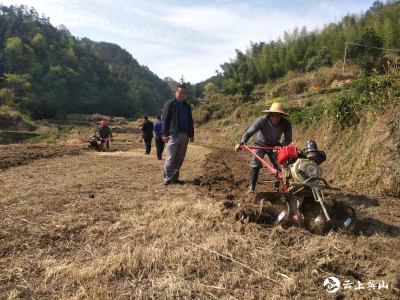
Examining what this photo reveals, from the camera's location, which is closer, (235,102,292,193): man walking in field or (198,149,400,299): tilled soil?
(198,149,400,299): tilled soil

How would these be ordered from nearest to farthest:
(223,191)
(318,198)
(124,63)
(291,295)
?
(291,295)
(318,198)
(223,191)
(124,63)

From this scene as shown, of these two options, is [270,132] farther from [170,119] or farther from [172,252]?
[172,252]

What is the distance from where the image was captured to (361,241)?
2.31 m

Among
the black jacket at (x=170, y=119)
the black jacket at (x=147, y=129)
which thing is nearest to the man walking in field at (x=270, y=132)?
the black jacket at (x=170, y=119)

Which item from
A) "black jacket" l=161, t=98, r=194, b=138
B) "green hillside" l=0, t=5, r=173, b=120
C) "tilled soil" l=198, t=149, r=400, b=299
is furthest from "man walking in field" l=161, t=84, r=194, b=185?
"green hillside" l=0, t=5, r=173, b=120

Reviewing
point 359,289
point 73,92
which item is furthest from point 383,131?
point 73,92

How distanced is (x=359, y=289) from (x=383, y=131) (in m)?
3.90

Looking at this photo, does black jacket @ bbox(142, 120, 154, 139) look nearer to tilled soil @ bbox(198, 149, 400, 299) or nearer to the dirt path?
the dirt path

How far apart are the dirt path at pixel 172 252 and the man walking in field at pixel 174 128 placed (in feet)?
4.08

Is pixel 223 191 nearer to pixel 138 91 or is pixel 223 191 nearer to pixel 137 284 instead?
pixel 137 284

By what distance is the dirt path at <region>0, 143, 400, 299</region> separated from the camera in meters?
1.63

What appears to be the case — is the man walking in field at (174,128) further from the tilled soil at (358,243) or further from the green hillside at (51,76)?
the green hillside at (51,76)

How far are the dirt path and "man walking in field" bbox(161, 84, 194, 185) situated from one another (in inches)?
48.9

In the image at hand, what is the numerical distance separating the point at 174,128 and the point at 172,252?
300 centimetres
